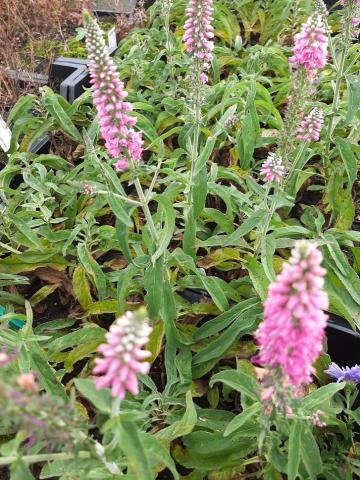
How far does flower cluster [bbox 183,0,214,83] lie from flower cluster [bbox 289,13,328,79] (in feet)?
1.24

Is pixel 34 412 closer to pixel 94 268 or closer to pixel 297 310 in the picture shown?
pixel 297 310

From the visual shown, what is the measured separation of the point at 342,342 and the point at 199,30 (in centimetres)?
168

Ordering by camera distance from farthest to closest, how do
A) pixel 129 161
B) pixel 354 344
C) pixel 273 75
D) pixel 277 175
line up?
pixel 273 75 < pixel 354 344 < pixel 277 175 < pixel 129 161

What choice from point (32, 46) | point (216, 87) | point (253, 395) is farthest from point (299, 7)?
point (253, 395)

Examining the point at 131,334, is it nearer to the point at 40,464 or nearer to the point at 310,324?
the point at 310,324

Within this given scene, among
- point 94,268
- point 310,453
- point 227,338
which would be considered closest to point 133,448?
point 310,453

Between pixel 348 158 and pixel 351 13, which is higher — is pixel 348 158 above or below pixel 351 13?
below

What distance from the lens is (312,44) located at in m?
1.98

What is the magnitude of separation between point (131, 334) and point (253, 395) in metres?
0.82

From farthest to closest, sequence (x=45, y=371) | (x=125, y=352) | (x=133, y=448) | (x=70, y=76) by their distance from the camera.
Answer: (x=70, y=76), (x=45, y=371), (x=133, y=448), (x=125, y=352)

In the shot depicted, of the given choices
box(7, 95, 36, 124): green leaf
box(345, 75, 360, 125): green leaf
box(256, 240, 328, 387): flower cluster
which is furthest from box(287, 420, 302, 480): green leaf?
box(7, 95, 36, 124): green leaf

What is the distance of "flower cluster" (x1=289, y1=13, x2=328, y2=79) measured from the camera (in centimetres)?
196

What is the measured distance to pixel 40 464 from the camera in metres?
2.32

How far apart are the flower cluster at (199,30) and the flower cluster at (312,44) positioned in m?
0.38
